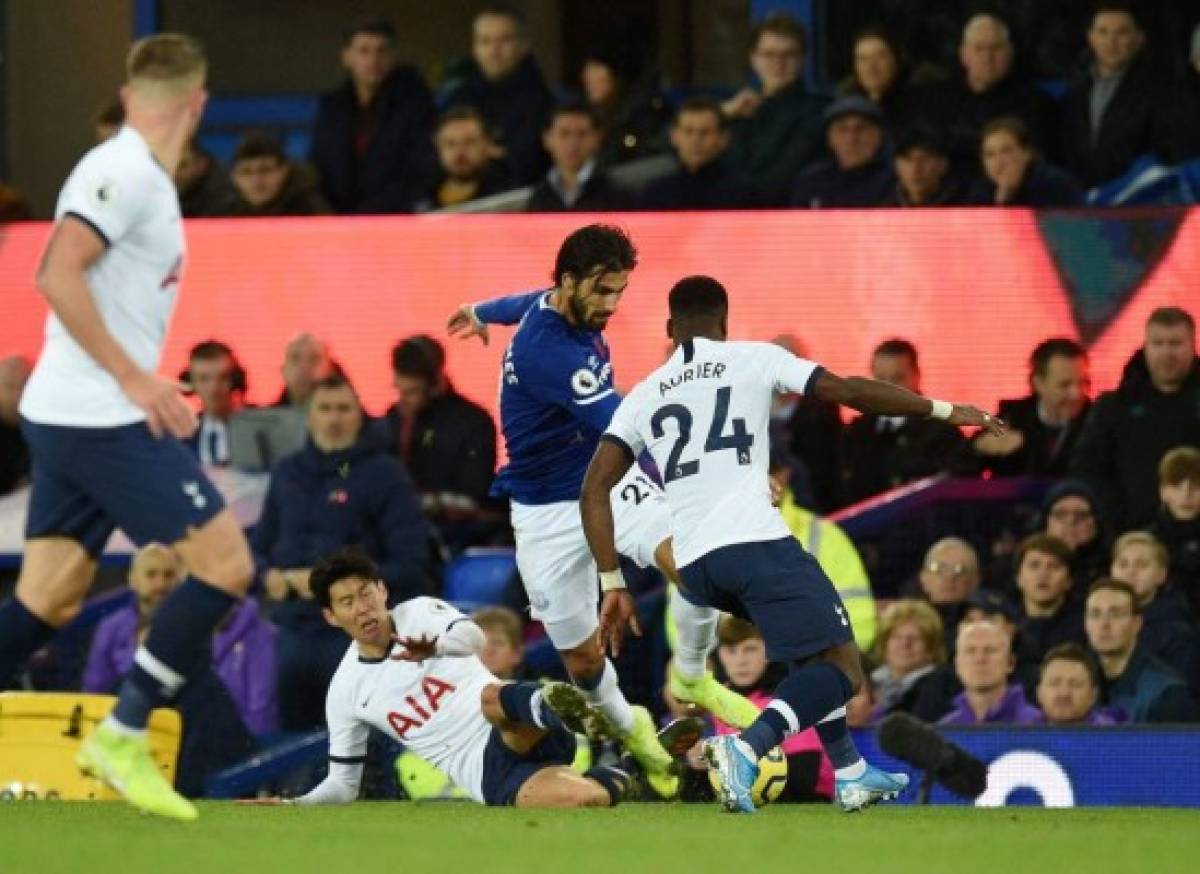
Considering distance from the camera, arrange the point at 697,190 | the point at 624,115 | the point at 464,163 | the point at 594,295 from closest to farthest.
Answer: the point at 594,295
the point at 697,190
the point at 464,163
the point at 624,115

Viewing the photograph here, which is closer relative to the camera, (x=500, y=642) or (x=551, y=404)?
(x=551, y=404)

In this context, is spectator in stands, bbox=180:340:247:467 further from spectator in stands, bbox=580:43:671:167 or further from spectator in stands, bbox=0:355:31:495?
spectator in stands, bbox=580:43:671:167

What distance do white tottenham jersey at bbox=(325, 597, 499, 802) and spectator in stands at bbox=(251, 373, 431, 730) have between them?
2.10m

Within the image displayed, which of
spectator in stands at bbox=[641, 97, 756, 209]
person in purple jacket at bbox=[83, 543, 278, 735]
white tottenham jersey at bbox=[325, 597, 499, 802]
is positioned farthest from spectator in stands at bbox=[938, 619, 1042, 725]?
spectator in stands at bbox=[641, 97, 756, 209]

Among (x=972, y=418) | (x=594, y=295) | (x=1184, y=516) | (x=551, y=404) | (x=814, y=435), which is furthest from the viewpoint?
(x=814, y=435)

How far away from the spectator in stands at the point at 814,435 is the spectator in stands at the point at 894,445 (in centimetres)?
6

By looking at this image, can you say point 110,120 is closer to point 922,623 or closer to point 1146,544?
point 922,623

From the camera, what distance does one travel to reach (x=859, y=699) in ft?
40.9

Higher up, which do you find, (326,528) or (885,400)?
(885,400)

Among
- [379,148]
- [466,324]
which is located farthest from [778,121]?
[466,324]

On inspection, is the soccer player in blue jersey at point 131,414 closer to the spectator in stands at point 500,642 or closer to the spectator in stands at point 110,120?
the spectator in stands at point 500,642

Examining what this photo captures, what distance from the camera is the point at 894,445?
14.3 m

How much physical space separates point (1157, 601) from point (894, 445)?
1905mm

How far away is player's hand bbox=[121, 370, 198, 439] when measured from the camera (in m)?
8.18
